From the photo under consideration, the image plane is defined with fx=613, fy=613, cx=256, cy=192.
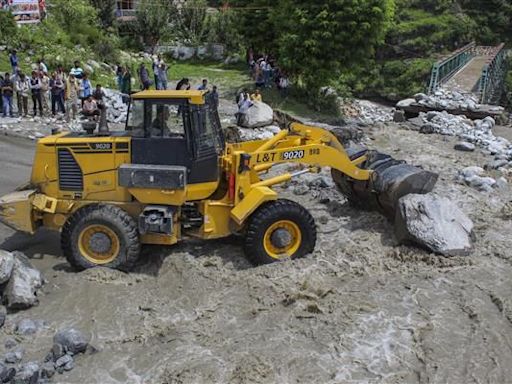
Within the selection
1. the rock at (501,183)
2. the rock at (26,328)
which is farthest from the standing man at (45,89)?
the rock at (501,183)

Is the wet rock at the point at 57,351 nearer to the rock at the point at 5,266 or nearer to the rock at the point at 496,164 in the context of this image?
the rock at the point at 5,266

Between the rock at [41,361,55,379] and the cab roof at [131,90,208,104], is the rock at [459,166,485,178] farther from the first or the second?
the rock at [41,361,55,379]

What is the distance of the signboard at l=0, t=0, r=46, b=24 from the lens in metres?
24.5

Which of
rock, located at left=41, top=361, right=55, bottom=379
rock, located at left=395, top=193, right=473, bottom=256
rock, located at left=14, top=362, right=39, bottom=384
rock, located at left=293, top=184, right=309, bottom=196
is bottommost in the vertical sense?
rock, located at left=41, top=361, right=55, bottom=379

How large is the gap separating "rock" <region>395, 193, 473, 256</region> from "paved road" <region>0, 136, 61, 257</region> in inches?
214

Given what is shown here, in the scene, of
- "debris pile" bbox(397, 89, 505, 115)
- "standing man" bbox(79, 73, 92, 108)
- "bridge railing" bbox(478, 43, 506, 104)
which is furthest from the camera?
"bridge railing" bbox(478, 43, 506, 104)

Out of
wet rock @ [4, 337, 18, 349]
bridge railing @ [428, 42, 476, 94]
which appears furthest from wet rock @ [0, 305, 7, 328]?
bridge railing @ [428, 42, 476, 94]

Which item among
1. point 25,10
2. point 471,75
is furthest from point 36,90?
point 471,75

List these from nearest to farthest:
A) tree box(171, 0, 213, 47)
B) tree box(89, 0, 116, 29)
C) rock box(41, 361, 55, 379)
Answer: rock box(41, 361, 55, 379) < tree box(89, 0, 116, 29) < tree box(171, 0, 213, 47)

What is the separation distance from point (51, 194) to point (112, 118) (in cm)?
910

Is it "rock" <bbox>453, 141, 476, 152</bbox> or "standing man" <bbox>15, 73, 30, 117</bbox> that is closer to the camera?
"rock" <bbox>453, 141, 476, 152</bbox>

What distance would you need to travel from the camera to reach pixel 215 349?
7.24 metres

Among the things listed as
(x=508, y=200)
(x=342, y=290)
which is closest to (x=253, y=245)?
(x=342, y=290)

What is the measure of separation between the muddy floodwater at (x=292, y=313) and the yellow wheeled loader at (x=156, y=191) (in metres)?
0.40
